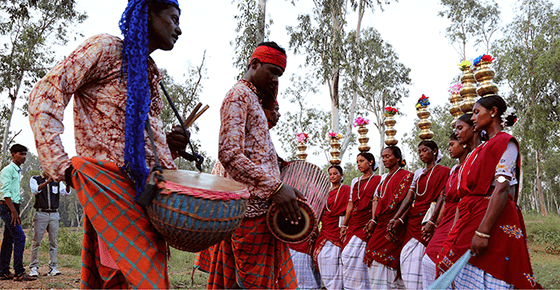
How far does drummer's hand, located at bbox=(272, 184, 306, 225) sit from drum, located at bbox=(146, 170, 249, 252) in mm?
783

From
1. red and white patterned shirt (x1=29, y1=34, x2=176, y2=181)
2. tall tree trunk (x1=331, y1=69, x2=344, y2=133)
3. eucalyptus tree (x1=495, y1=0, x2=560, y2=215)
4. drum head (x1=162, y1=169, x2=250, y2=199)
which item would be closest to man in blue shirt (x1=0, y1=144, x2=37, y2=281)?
red and white patterned shirt (x1=29, y1=34, x2=176, y2=181)

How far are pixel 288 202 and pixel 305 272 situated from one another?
20.9 ft

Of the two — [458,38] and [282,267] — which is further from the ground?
[458,38]

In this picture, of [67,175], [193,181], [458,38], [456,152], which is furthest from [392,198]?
[458,38]

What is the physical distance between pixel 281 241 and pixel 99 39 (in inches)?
66.2

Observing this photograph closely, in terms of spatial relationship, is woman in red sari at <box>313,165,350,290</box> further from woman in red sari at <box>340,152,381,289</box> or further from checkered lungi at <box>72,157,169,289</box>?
checkered lungi at <box>72,157,169,289</box>

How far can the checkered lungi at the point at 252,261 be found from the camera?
283 centimetres

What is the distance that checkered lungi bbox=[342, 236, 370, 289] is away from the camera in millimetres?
7086

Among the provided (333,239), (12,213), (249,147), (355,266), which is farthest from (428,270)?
(12,213)

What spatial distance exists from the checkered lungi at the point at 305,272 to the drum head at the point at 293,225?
6.00 metres

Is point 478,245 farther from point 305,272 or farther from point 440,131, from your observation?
point 440,131

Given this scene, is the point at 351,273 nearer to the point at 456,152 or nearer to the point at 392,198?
the point at 392,198

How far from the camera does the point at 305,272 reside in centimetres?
866

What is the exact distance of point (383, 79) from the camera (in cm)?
2436
